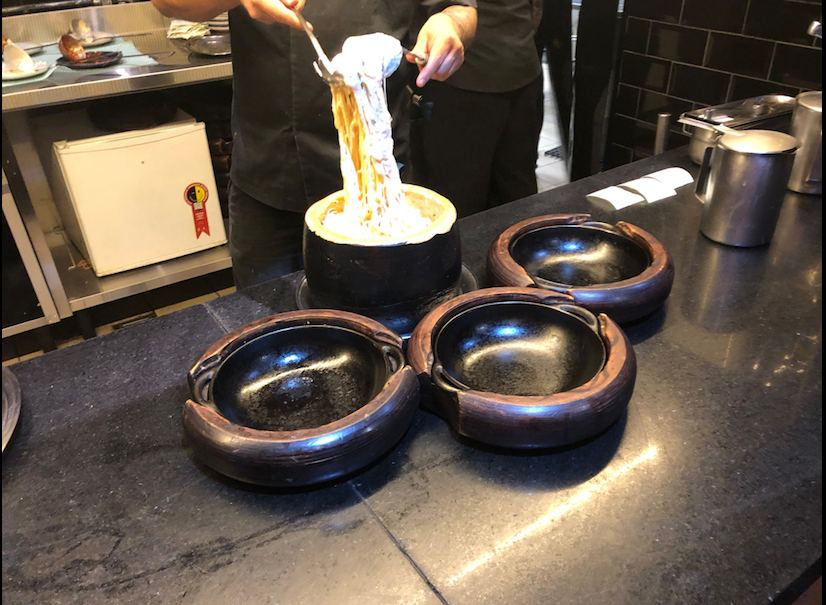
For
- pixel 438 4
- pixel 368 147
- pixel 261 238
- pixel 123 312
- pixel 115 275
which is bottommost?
pixel 123 312

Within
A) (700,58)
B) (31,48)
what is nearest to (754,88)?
(700,58)

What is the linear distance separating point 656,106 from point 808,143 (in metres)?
1.24

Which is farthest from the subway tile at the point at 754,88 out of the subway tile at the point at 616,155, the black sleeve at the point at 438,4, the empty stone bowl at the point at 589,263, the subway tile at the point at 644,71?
the empty stone bowl at the point at 589,263

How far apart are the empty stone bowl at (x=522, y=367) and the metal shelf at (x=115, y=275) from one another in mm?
1791

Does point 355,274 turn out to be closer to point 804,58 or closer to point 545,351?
point 545,351

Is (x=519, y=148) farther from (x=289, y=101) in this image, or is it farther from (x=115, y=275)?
(x=115, y=275)

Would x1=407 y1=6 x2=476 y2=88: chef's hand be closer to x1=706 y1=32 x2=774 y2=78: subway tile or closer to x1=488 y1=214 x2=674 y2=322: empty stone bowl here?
x1=488 y1=214 x2=674 y2=322: empty stone bowl

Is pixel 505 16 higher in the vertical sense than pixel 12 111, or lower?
higher

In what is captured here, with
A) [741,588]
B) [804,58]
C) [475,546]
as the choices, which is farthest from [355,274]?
[804,58]

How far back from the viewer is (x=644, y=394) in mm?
896

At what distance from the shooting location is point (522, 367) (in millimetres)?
887

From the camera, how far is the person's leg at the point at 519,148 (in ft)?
7.72

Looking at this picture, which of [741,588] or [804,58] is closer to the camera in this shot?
[741,588]

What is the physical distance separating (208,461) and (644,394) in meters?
0.57
